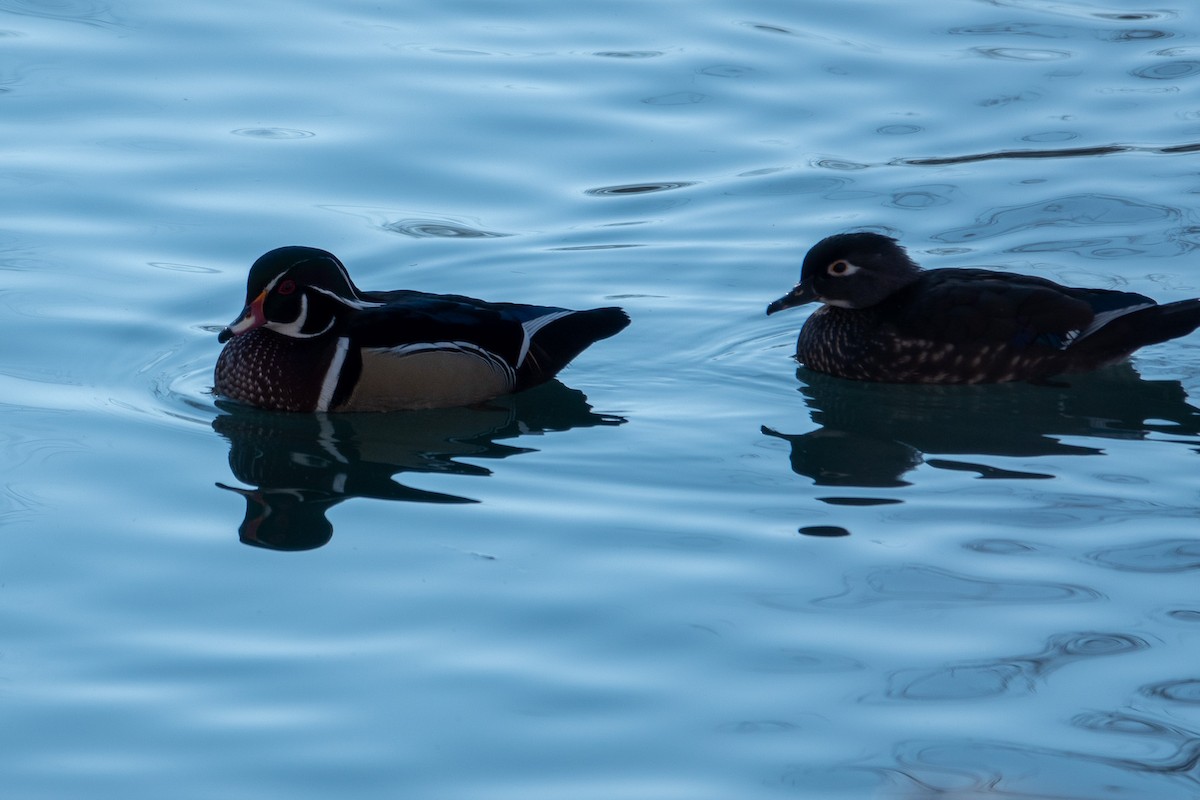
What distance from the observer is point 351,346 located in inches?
322

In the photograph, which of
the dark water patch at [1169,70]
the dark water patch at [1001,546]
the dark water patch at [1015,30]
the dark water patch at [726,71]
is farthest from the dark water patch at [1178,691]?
the dark water patch at [1015,30]

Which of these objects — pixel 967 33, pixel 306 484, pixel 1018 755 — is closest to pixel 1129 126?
pixel 967 33

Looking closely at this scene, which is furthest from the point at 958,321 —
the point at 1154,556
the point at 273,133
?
the point at 273,133

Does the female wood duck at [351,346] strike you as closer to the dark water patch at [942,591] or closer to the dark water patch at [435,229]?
the dark water patch at [435,229]

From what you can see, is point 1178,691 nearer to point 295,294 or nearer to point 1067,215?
point 295,294

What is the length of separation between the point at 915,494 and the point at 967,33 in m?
8.79

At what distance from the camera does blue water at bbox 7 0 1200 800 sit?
5211mm

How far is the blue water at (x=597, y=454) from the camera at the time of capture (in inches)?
205

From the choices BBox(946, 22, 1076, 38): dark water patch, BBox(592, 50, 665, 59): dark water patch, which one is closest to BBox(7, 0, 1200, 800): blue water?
BBox(592, 50, 665, 59): dark water patch

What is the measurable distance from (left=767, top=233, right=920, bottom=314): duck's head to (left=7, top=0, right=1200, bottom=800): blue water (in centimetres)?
44

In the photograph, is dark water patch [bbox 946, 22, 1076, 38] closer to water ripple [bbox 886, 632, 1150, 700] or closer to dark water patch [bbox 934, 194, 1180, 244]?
dark water patch [bbox 934, 194, 1180, 244]

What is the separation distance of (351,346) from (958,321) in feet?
9.47

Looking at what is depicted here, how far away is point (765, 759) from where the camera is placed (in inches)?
199

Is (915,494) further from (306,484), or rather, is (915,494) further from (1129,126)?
(1129,126)
